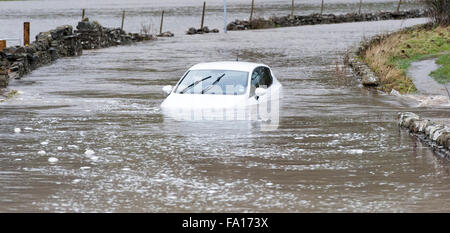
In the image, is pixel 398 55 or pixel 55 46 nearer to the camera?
pixel 398 55

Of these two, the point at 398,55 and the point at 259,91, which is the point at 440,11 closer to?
the point at 398,55

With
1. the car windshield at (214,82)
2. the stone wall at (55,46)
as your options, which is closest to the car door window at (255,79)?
the car windshield at (214,82)

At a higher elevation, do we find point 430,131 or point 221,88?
point 221,88

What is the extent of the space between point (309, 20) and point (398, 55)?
36442 mm

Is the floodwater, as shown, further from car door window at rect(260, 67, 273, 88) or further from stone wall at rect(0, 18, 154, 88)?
stone wall at rect(0, 18, 154, 88)

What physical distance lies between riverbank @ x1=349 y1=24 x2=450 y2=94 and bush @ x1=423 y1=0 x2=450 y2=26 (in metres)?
0.64

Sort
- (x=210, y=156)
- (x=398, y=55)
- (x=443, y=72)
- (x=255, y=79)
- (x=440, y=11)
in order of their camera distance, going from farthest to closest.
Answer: (x=440, y=11), (x=398, y=55), (x=443, y=72), (x=255, y=79), (x=210, y=156)

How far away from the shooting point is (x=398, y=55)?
3284cm

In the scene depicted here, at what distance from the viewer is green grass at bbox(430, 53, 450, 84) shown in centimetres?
2583

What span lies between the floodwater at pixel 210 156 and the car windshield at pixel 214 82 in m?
1.10

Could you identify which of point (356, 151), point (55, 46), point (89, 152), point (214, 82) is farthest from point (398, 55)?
point (89, 152)

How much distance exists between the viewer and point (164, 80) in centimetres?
2820

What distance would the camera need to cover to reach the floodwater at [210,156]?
35.4ft
